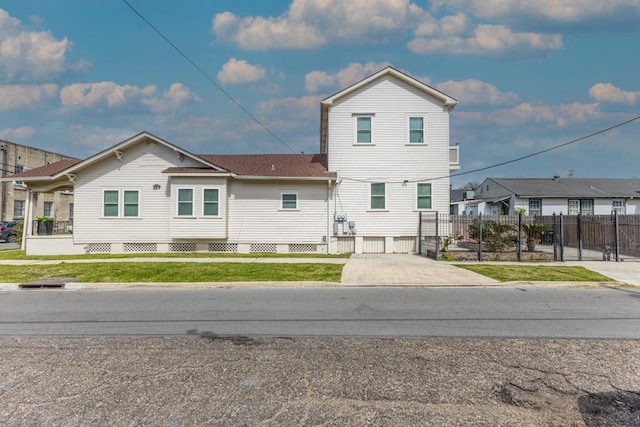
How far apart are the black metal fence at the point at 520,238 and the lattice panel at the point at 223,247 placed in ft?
29.6

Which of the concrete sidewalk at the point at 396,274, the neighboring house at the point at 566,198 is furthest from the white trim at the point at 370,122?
the neighboring house at the point at 566,198

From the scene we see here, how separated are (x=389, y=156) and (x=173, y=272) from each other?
11.8 m

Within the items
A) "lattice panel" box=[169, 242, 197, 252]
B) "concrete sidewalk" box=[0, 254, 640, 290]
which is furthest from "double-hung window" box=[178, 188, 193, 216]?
"concrete sidewalk" box=[0, 254, 640, 290]

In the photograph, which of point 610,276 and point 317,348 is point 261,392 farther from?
point 610,276

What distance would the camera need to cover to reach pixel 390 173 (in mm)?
20250

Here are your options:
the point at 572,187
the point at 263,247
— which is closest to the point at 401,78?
the point at 263,247

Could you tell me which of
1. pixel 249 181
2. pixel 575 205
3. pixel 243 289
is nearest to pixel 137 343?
pixel 243 289

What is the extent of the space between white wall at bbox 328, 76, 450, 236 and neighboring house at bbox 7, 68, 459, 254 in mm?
50

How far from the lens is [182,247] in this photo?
64.0 ft

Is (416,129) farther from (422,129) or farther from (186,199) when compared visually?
(186,199)

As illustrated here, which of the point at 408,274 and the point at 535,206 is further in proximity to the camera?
the point at 535,206

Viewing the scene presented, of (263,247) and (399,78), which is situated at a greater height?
(399,78)

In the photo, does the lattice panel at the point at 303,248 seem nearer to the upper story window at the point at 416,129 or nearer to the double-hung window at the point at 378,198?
the double-hung window at the point at 378,198

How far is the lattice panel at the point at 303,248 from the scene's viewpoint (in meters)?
20.1
